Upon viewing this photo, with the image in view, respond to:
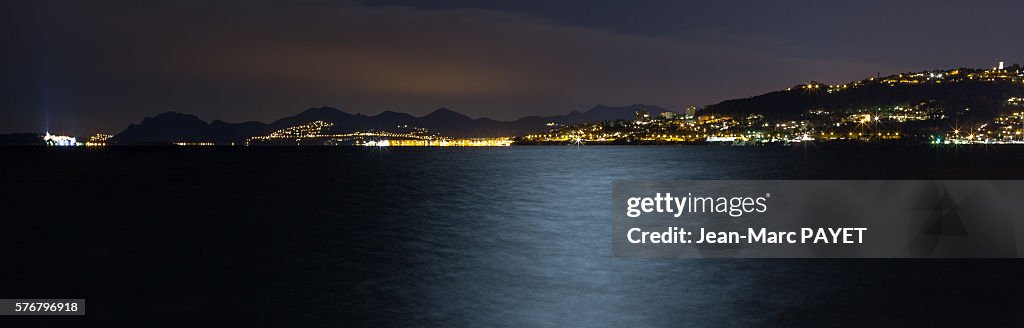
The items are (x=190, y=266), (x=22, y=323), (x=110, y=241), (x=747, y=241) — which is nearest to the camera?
(x=22, y=323)

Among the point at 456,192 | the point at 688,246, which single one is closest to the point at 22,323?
the point at 688,246

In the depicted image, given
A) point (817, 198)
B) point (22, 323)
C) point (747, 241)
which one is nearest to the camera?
point (22, 323)

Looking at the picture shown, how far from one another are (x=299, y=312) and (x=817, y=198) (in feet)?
124

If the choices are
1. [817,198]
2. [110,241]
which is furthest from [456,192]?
[110,241]

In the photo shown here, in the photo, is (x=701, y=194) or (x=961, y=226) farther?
(x=701, y=194)

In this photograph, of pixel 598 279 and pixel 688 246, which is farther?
pixel 688 246

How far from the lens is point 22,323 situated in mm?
12633

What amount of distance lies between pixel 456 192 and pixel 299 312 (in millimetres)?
37340

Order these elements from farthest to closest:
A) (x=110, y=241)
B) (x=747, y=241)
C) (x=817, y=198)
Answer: (x=817, y=198)
(x=110, y=241)
(x=747, y=241)

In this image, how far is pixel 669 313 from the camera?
46.4 ft

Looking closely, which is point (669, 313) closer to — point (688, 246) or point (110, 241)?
point (688, 246)

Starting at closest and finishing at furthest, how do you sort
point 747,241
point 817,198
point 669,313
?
point 669,313 < point 747,241 < point 817,198

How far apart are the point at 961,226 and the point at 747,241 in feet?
33.5

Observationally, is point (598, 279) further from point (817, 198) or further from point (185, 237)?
point (817, 198)
